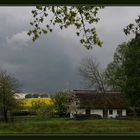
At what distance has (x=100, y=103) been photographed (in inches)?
865

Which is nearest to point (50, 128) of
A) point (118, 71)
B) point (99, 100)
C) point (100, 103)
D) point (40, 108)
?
point (40, 108)

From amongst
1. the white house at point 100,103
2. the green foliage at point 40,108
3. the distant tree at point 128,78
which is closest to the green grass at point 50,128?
the green foliage at point 40,108

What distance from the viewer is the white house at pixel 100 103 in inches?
785

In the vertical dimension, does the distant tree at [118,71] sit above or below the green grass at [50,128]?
above

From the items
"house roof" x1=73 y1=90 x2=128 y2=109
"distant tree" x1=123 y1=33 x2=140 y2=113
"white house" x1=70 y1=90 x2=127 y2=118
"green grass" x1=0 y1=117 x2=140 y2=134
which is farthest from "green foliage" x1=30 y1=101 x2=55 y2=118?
"distant tree" x1=123 y1=33 x2=140 y2=113

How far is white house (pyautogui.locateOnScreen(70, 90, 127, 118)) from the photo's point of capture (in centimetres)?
1994

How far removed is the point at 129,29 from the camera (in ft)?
5.72

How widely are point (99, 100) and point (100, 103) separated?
349 mm

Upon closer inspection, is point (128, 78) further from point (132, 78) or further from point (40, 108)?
point (40, 108)

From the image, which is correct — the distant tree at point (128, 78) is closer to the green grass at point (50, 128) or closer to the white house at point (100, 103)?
the white house at point (100, 103)

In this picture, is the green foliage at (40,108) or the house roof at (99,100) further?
the house roof at (99,100)
